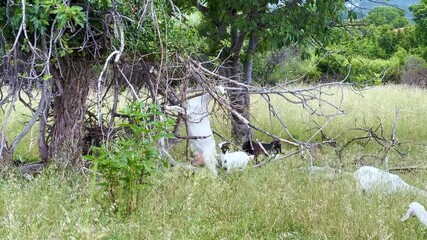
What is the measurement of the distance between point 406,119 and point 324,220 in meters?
7.10

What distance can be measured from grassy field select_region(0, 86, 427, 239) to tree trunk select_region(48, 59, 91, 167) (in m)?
0.60

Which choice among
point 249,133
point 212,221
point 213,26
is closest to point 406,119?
point 213,26

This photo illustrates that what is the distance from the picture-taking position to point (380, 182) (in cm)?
422

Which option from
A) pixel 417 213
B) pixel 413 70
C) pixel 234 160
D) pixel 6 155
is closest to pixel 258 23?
pixel 234 160

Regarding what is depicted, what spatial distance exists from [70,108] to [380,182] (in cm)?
274

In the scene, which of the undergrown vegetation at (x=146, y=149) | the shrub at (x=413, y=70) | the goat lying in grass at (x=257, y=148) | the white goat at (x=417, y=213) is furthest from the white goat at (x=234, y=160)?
the shrub at (x=413, y=70)

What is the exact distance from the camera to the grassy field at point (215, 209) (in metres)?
3.12

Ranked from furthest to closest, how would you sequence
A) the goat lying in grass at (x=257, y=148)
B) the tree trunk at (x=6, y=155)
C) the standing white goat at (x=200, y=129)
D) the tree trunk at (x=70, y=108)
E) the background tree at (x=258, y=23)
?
1. the background tree at (x=258, y=23)
2. the goat lying in grass at (x=257, y=148)
3. the standing white goat at (x=200, y=129)
4. the tree trunk at (x=70, y=108)
5. the tree trunk at (x=6, y=155)

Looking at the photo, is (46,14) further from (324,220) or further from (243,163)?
(324,220)

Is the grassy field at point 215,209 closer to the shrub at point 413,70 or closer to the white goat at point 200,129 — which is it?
the white goat at point 200,129

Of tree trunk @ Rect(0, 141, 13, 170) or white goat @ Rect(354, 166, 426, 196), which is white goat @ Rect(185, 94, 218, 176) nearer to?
white goat @ Rect(354, 166, 426, 196)

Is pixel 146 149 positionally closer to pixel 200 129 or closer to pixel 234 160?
pixel 234 160

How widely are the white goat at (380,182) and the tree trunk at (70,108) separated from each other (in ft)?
7.96

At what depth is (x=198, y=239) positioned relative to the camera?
10.2 ft
